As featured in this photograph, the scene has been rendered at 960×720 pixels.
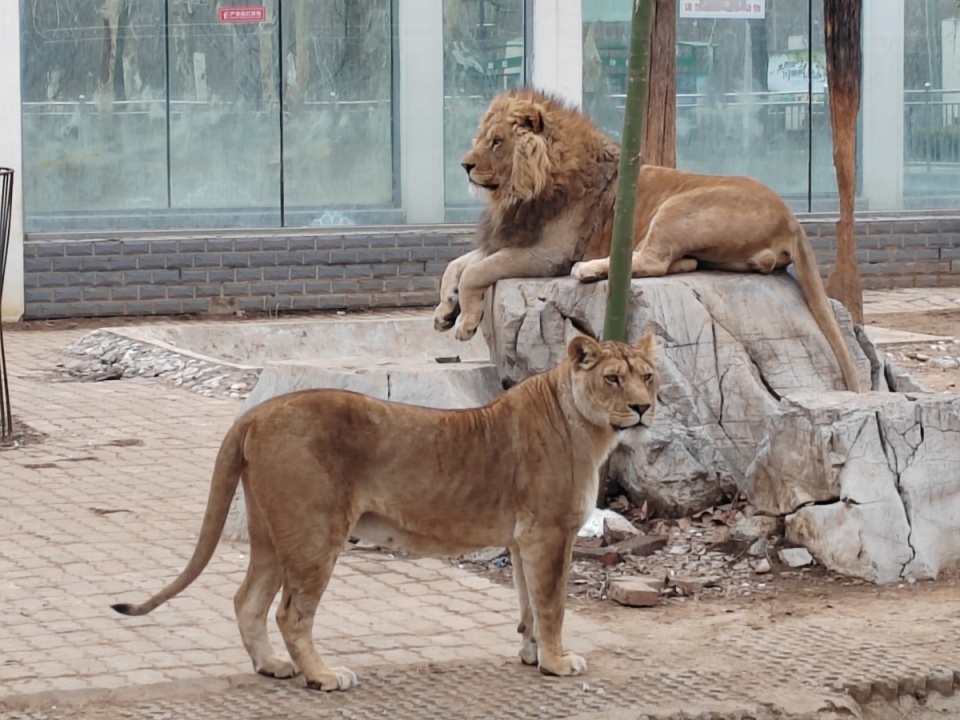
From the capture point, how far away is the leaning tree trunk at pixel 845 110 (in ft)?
43.5

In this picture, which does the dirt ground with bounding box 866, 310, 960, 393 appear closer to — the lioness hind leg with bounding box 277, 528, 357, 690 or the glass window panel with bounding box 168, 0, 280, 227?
the glass window panel with bounding box 168, 0, 280, 227

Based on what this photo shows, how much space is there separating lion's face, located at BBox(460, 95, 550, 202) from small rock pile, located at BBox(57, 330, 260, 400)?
394 cm

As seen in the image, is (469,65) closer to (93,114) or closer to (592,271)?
(93,114)

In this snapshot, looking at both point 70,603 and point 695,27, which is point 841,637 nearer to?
point 70,603

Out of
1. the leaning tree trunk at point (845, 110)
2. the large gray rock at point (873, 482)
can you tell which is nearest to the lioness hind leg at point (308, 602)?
the large gray rock at point (873, 482)

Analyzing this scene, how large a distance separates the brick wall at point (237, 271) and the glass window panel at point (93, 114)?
645mm

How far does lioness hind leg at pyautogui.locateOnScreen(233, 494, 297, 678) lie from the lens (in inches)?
227

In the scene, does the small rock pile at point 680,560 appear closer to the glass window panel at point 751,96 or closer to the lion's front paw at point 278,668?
the lion's front paw at point 278,668

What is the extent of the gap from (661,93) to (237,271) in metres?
5.21

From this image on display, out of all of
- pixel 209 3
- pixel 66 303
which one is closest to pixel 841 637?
pixel 66 303

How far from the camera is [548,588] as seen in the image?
581cm

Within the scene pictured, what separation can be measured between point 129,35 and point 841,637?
40.0 feet

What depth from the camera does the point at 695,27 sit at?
18609 mm

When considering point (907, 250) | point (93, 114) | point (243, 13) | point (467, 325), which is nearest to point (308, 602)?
point (467, 325)
